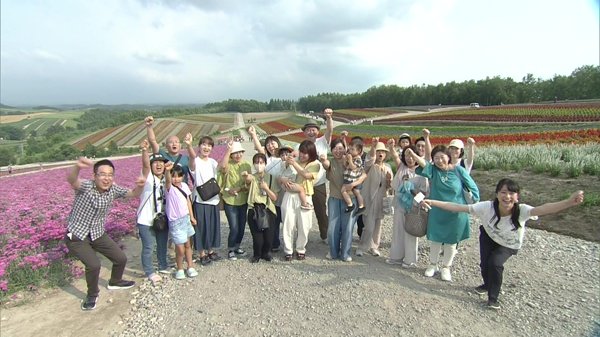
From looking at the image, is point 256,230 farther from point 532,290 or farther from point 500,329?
point 532,290

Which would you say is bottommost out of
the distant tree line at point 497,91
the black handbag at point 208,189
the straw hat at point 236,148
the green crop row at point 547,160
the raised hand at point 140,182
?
the green crop row at point 547,160

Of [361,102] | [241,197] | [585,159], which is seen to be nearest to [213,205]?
[241,197]

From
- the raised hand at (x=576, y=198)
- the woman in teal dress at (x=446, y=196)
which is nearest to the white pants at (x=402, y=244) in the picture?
the woman in teal dress at (x=446, y=196)

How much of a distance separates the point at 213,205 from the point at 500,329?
4.02m

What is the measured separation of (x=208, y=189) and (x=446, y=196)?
3387mm

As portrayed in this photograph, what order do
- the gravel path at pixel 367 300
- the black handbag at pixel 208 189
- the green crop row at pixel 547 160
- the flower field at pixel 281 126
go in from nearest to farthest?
1. the gravel path at pixel 367 300
2. the black handbag at pixel 208 189
3. the green crop row at pixel 547 160
4. the flower field at pixel 281 126

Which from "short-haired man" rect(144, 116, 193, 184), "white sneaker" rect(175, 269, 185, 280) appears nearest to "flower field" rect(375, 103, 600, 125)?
"short-haired man" rect(144, 116, 193, 184)

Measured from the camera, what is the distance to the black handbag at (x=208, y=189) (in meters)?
4.82

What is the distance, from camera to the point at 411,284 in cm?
439

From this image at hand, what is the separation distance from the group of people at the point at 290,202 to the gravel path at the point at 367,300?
0.84 feet

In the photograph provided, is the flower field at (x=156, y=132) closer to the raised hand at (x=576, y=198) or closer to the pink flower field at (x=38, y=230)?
the pink flower field at (x=38, y=230)

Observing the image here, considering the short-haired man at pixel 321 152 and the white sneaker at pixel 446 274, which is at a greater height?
the short-haired man at pixel 321 152

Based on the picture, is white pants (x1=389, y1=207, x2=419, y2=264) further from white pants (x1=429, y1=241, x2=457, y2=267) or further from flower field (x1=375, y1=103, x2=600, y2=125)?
flower field (x1=375, y1=103, x2=600, y2=125)

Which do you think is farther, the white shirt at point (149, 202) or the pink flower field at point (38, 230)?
the pink flower field at point (38, 230)
